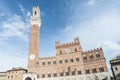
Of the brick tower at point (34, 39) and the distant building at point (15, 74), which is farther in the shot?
the brick tower at point (34, 39)

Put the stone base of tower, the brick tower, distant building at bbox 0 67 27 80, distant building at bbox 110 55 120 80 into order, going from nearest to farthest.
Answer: the stone base of tower < distant building at bbox 110 55 120 80 < distant building at bbox 0 67 27 80 < the brick tower

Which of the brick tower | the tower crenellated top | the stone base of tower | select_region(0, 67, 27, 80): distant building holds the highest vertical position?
the tower crenellated top

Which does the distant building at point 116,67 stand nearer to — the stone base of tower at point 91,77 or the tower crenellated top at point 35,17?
the stone base of tower at point 91,77

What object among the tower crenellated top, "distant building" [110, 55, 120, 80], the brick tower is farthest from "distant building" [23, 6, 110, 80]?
the tower crenellated top

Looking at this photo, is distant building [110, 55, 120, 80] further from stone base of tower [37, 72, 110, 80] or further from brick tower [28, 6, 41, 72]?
brick tower [28, 6, 41, 72]

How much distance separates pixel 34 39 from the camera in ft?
150

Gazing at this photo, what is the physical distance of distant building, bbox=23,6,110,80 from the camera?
3644cm

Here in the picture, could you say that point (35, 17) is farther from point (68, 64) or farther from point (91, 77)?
point (91, 77)

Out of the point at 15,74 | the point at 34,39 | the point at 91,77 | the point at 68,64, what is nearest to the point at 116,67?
the point at 91,77

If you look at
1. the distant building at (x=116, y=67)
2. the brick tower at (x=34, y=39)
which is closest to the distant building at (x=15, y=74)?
the brick tower at (x=34, y=39)

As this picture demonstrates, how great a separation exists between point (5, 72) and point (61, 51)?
20870 mm

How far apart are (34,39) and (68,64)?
15041 millimetres

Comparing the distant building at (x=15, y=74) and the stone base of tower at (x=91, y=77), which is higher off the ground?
the distant building at (x=15, y=74)

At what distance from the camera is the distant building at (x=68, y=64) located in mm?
36438
